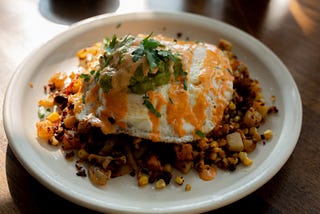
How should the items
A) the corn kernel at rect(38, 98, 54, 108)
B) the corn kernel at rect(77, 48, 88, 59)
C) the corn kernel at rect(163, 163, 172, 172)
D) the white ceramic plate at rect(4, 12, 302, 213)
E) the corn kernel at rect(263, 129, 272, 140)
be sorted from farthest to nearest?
1. the corn kernel at rect(77, 48, 88, 59)
2. the corn kernel at rect(38, 98, 54, 108)
3. the corn kernel at rect(263, 129, 272, 140)
4. the corn kernel at rect(163, 163, 172, 172)
5. the white ceramic plate at rect(4, 12, 302, 213)

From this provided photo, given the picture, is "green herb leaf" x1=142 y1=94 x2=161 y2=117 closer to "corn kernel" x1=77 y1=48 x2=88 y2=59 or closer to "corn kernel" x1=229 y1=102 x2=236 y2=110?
"corn kernel" x1=229 y1=102 x2=236 y2=110

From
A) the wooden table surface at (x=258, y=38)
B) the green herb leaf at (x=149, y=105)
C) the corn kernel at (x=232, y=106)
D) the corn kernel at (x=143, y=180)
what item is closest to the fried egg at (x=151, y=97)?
the green herb leaf at (x=149, y=105)

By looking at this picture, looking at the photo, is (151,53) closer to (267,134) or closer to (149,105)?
(149,105)

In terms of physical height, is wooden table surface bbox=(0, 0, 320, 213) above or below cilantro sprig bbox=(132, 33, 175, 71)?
below

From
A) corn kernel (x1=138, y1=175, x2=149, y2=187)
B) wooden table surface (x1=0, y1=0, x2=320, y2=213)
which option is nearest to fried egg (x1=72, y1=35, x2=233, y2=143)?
corn kernel (x1=138, y1=175, x2=149, y2=187)

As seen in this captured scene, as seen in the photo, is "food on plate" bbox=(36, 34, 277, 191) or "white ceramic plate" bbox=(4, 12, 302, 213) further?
"food on plate" bbox=(36, 34, 277, 191)

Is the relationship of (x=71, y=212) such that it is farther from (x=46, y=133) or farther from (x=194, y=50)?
(x=194, y=50)

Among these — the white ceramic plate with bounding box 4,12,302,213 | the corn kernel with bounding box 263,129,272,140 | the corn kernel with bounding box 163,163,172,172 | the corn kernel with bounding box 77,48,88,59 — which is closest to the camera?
the white ceramic plate with bounding box 4,12,302,213

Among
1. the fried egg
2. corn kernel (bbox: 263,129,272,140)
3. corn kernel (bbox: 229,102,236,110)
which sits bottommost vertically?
corn kernel (bbox: 263,129,272,140)

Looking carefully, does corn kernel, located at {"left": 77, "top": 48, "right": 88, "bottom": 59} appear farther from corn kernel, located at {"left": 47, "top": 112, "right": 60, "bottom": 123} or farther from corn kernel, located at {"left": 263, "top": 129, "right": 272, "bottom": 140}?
corn kernel, located at {"left": 263, "top": 129, "right": 272, "bottom": 140}
